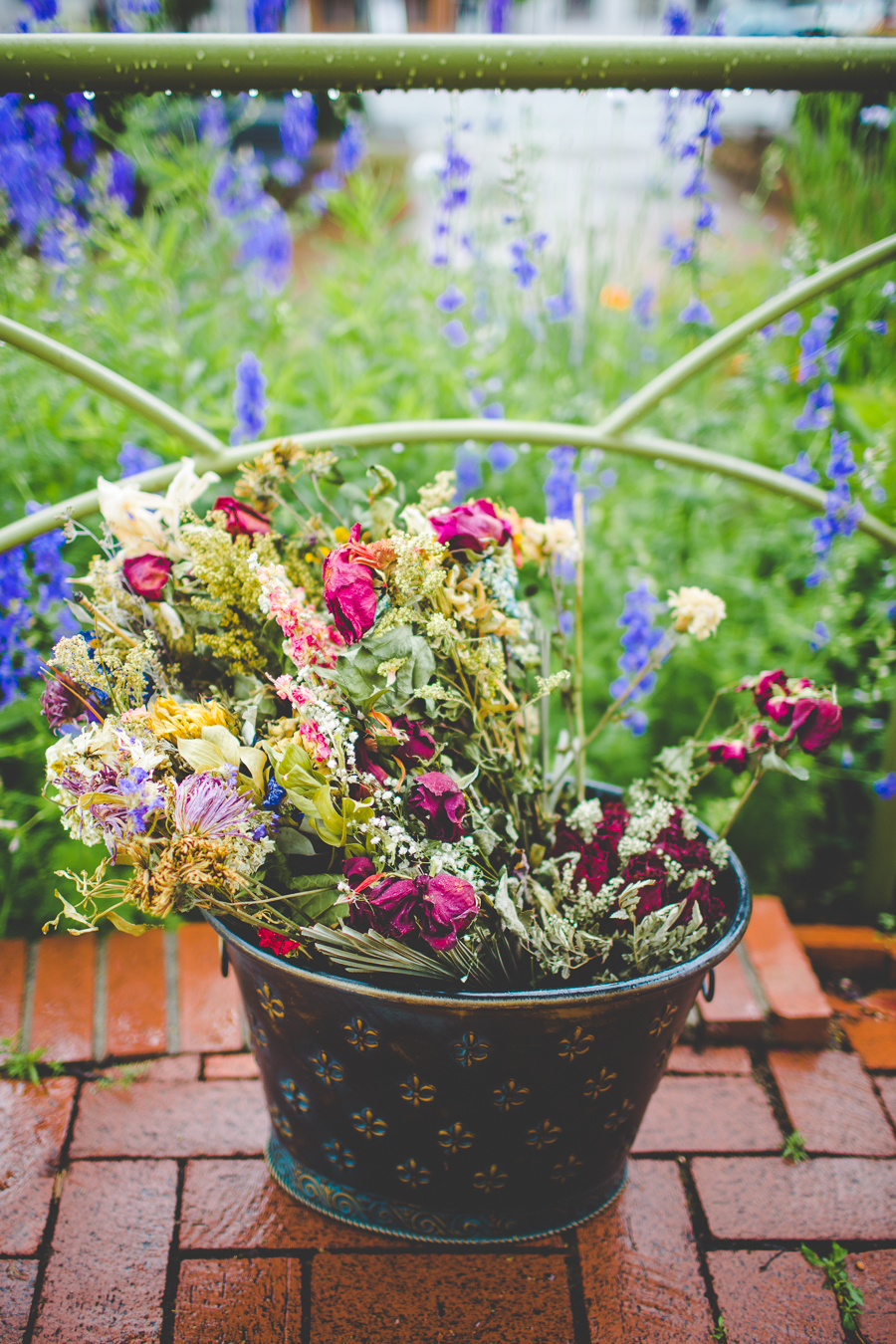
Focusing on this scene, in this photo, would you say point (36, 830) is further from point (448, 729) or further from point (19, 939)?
point (448, 729)

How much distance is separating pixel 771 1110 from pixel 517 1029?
2.21 ft

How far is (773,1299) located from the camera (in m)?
1.02

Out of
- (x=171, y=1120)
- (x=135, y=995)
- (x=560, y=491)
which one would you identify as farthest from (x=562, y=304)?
(x=171, y=1120)

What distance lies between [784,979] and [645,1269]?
0.55m

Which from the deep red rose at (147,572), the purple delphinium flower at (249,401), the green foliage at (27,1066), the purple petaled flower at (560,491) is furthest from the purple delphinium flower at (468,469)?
the green foliage at (27,1066)

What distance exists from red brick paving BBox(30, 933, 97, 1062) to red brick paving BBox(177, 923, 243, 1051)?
0.15 m

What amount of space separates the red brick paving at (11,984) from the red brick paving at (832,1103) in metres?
1.22

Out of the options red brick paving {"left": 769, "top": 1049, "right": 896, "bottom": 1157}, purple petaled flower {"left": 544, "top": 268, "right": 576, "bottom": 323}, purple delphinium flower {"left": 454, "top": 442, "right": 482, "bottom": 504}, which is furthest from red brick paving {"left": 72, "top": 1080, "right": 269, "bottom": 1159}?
purple petaled flower {"left": 544, "top": 268, "right": 576, "bottom": 323}

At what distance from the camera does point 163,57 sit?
0.92 m

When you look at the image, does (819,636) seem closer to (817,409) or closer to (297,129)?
(817,409)

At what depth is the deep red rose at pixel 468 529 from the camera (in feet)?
2.91

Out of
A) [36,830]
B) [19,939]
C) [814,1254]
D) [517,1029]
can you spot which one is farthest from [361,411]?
[814,1254]

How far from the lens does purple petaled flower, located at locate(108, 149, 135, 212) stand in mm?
1941

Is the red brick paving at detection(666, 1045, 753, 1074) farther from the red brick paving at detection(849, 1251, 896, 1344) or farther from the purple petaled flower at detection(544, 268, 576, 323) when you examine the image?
the purple petaled flower at detection(544, 268, 576, 323)
